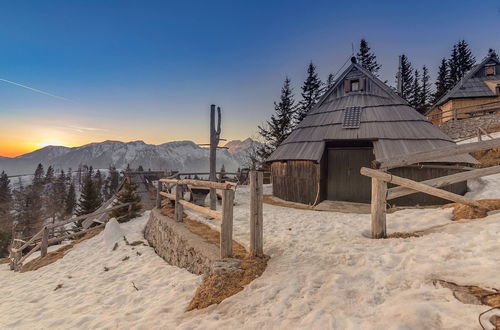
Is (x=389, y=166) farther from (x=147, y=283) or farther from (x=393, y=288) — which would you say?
(x=147, y=283)

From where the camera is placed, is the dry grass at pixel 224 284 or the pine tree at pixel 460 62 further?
the pine tree at pixel 460 62

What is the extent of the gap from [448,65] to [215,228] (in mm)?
58500

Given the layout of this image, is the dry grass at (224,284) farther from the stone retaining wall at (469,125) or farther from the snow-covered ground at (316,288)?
the stone retaining wall at (469,125)

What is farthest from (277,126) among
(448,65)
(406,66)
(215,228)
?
(448,65)

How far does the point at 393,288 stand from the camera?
2881mm

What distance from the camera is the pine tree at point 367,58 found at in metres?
35.6

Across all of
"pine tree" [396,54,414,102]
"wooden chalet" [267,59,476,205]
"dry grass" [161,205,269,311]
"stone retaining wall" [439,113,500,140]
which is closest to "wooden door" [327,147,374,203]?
"wooden chalet" [267,59,476,205]

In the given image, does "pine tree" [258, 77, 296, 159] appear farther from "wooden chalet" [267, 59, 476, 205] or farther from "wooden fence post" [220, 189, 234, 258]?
"wooden fence post" [220, 189, 234, 258]

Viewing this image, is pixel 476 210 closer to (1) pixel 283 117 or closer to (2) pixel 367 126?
(2) pixel 367 126

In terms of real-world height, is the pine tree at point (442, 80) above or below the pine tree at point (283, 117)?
above

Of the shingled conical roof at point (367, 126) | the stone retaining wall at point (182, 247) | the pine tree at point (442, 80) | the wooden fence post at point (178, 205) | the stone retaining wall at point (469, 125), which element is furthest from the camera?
the pine tree at point (442, 80)

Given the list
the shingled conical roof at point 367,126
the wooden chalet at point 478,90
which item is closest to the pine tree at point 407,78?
the wooden chalet at point 478,90

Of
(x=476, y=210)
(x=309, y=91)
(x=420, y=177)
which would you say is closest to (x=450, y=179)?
(x=476, y=210)

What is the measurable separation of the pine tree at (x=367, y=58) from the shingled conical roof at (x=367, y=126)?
26.1 meters
